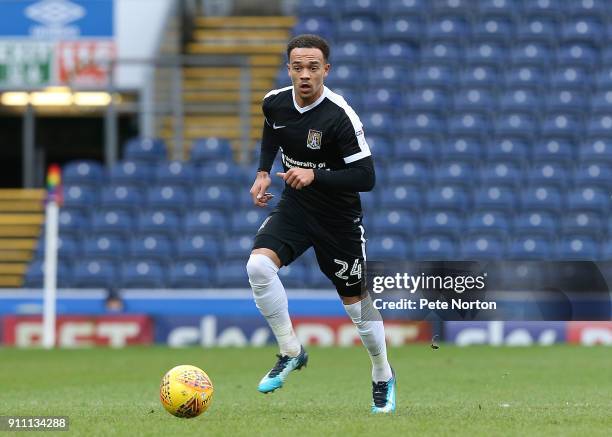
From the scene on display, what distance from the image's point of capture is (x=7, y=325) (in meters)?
16.6

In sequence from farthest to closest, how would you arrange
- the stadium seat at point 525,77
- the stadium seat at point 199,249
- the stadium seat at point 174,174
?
the stadium seat at point 525,77 < the stadium seat at point 174,174 < the stadium seat at point 199,249

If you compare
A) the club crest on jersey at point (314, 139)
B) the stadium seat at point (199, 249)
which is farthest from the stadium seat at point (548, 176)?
the club crest on jersey at point (314, 139)

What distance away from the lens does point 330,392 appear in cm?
951

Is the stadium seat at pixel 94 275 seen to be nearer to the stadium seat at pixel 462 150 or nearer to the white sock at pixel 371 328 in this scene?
the stadium seat at pixel 462 150

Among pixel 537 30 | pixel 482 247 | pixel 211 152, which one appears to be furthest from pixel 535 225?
pixel 211 152

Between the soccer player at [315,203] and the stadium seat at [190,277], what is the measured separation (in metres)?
10.2

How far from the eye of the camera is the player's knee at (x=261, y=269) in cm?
733

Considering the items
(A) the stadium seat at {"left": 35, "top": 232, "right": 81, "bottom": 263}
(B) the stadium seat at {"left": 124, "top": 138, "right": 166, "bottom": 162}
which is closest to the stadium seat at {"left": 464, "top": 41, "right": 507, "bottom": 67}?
(B) the stadium seat at {"left": 124, "top": 138, "right": 166, "bottom": 162}

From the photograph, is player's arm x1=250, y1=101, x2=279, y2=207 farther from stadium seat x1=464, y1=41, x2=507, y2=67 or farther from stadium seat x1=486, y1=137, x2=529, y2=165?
stadium seat x1=464, y1=41, x2=507, y2=67

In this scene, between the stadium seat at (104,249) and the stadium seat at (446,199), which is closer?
the stadium seat at (446,199)

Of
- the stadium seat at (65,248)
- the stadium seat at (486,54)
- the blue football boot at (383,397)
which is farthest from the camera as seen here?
the stadium seat at (486,54)

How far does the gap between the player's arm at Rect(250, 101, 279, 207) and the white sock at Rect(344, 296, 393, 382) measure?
31.3 inches

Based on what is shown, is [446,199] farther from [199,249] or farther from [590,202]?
[199,249]

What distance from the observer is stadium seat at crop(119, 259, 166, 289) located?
17.9 meters
